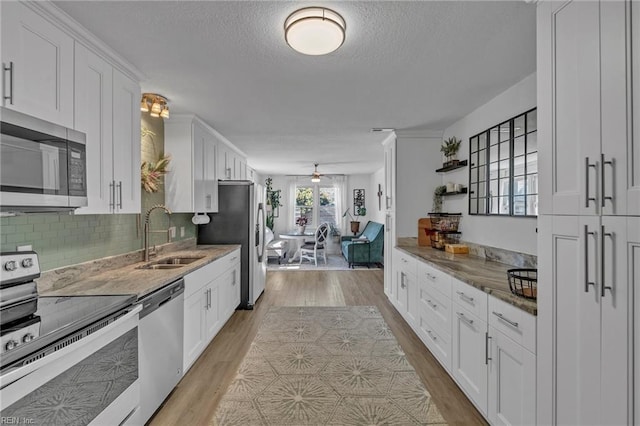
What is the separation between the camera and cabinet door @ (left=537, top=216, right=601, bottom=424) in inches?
44.3

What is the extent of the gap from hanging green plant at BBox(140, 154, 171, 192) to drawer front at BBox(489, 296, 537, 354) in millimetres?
3033

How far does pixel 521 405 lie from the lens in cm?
155

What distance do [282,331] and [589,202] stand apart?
10.0ft

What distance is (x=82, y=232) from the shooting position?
2.13 meters

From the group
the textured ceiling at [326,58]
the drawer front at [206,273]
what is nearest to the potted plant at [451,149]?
the textured ceiling at [326,58]

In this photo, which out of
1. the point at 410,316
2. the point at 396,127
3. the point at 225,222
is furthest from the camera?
the point at 225,222

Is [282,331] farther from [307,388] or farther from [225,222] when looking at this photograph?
[225,222]

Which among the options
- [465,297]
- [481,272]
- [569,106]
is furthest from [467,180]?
[569,106]

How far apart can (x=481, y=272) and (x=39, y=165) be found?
2754 mm

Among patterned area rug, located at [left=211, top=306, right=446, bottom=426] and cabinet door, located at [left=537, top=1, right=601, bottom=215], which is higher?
cabinet door, located at [left=537, top=1, right=601, bottom=215]

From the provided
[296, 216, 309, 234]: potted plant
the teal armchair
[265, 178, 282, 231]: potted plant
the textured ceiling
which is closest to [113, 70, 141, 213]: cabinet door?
the textured ceiling

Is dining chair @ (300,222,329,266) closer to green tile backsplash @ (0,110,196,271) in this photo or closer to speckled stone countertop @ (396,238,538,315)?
speckled stone countertop @ (396,238,538,315)

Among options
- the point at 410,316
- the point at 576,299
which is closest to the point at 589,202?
the point at 576,299

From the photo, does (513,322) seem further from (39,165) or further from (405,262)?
(39,165)
